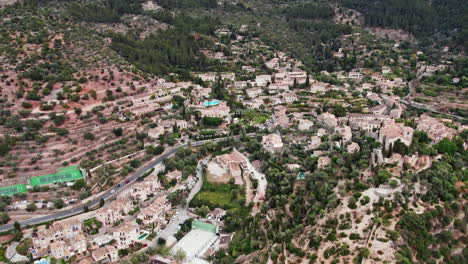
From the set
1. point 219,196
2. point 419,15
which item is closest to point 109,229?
point 219,196

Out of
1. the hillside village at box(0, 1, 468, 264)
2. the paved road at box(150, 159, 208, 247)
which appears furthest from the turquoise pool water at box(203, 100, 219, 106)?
the paved road at box(150, 159, 208, 247)

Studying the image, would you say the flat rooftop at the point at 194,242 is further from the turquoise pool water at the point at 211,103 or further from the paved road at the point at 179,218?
the turquoise pool water at the point at 211,103

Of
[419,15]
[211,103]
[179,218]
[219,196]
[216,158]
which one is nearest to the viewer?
[179,218]

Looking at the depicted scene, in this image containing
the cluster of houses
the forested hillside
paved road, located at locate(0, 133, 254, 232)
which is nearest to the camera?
the cluster of houses

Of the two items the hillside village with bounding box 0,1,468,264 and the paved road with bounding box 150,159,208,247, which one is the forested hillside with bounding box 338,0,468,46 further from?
the paved road with bounding box 150,159,208,247

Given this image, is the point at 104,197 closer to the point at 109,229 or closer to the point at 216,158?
the point at 109,229

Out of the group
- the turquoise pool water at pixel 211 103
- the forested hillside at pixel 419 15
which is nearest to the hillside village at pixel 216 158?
the turquoise pool water at pixel 211 103
